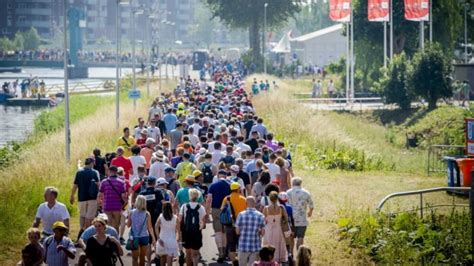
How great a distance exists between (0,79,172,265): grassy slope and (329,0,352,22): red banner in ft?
63.6

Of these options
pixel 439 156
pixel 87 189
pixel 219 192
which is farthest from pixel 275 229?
pixel 439 156

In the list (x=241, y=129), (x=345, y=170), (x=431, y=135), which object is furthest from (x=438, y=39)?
(x=241, y=129)

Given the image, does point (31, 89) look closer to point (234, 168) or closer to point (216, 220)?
point (234, 168)

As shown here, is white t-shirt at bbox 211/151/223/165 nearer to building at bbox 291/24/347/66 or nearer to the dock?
the dock

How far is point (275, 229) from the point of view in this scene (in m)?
17.5

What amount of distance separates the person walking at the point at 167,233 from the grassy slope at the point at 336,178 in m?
3.56

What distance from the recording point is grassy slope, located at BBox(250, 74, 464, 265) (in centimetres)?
2216

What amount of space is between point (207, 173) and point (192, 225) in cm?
409

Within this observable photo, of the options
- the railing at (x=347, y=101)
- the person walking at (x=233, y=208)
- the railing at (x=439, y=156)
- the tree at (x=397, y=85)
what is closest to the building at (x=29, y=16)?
the railing at (x=347, y=101)

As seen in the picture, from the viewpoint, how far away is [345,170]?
3578cm

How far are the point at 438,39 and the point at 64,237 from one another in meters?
67.3

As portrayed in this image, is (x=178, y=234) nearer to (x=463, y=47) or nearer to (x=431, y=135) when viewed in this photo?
(x=431, y=135)

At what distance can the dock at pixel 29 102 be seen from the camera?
96.1 metres

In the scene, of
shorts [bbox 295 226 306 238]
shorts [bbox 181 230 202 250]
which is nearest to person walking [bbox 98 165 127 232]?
shorts [bbox 181 230 202 250]
